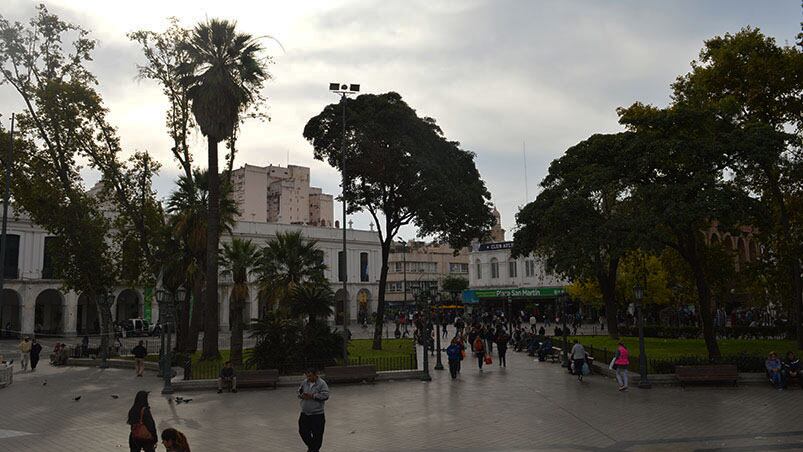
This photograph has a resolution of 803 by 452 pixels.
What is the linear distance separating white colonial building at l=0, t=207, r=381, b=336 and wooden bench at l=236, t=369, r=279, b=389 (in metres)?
23.8

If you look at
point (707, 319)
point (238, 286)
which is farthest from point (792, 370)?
point (238, 286)

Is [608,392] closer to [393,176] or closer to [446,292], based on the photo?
[393,176]

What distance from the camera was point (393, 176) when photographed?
30703 millimetres

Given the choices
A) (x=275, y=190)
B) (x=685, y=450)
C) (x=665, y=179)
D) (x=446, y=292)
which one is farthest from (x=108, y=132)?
(x=275, y=190)

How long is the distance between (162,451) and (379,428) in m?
4.15

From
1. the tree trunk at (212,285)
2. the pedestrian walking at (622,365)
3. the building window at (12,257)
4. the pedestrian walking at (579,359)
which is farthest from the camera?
the building window at (12,257)

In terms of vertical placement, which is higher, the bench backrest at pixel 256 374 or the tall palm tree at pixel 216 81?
the tall palm tree at pixel 216 81

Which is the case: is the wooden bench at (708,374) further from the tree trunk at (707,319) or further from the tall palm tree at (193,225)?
the tall palm tree at (193,225)

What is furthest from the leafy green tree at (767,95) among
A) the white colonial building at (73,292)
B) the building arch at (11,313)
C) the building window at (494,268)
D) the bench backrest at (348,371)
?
the building arch at (11,313)

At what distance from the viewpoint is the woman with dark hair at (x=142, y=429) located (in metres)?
8.29

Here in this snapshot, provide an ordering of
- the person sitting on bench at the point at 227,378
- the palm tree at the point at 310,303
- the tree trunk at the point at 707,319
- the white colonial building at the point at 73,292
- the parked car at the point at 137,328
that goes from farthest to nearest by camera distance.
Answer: the parked car at the point at 137,328 < the white colonial building at the point at 73,292 < the palm tree at the point at 310,303 < the tree trunk at the point at 707,319 < the person sitting on bench at the point at 227,378

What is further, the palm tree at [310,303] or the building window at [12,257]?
the building window at [12,257]

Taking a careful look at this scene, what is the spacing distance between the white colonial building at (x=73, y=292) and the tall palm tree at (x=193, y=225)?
432 inches

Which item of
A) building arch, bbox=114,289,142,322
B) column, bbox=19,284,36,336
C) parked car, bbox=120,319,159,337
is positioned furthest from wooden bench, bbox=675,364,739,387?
building arch, bbox=114,289,142,322
